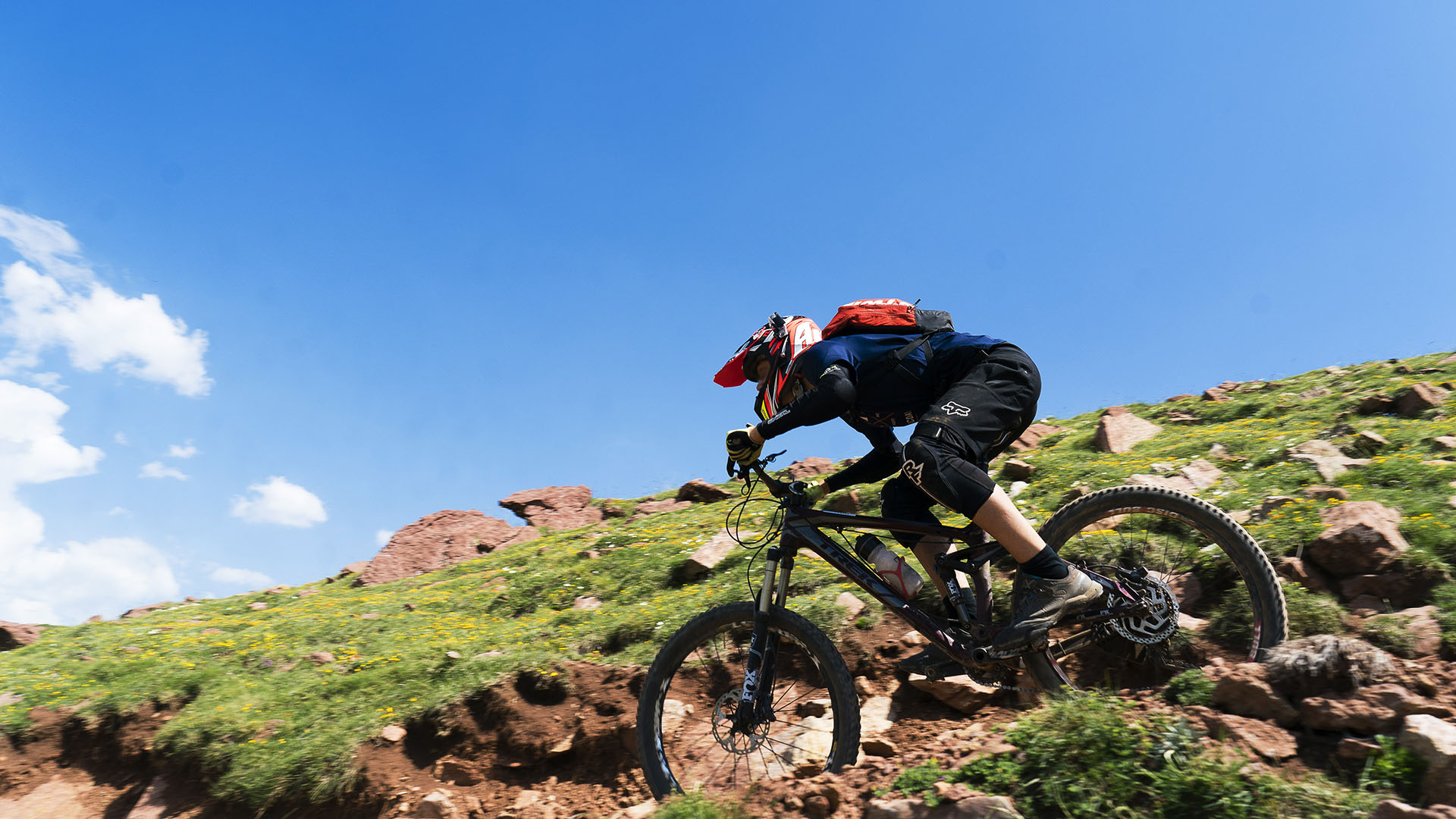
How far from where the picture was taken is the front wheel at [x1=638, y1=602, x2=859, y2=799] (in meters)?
4.11

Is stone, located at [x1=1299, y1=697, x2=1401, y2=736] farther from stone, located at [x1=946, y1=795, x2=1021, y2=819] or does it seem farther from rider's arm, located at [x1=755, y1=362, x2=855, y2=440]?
rider's arm, located at [x1=755, y1=362, x2=855, y2=440]

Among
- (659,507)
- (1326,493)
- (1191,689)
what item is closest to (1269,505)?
(1326,493)

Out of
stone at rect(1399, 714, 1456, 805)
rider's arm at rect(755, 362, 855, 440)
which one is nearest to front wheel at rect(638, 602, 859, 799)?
rider's arm at rect(755, 362, 855, 440)

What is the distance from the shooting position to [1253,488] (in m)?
6.91

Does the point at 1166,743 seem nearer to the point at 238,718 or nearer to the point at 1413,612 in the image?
the point at 1413,612

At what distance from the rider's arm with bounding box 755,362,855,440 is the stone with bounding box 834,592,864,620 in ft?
8.71

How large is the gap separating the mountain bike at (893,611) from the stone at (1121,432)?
319 inches

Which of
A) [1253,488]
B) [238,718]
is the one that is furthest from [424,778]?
[1253,488]

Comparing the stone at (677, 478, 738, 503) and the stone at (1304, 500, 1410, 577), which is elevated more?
the stone at (677, 478, 738, 503)

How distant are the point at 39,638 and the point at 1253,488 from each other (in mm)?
16893

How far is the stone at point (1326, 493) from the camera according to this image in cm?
604

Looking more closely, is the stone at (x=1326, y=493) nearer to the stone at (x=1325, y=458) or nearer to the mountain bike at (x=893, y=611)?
the stone at (x=1325, y=458)

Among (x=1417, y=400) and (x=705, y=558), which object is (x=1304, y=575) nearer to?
(x=705, y=558)

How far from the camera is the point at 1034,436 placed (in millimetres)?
15375
